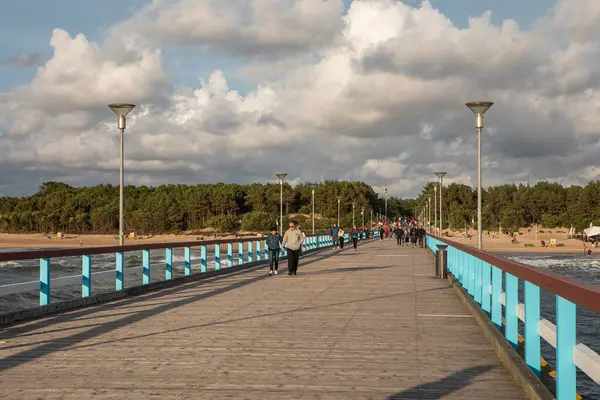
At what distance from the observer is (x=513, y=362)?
23.5 feet

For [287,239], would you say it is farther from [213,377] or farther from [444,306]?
[213,377]

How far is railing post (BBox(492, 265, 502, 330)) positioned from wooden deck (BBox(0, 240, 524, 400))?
0.33 m

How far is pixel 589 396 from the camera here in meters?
12.1

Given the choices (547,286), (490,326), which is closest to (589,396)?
(490,326)

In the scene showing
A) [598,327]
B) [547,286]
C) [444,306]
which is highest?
[547,286]

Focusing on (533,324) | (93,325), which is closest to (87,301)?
(93,325)

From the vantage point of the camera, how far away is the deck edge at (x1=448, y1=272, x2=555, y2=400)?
599cm

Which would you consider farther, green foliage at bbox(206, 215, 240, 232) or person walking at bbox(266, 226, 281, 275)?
green foliage at bbox(206, 215, 240, 232)

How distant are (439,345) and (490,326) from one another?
949 millimetres

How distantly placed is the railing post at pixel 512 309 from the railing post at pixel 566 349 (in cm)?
259

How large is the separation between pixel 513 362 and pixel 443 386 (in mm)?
924

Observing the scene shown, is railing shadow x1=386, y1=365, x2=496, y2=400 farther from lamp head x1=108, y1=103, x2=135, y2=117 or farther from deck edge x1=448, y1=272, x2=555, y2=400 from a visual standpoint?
lamp head x1=108, y1=103, x2=135, y2=117

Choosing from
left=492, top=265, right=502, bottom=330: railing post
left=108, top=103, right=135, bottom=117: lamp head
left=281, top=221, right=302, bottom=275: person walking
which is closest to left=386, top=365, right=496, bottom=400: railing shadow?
left=492, top=265, right=502, bottom=330: railing post

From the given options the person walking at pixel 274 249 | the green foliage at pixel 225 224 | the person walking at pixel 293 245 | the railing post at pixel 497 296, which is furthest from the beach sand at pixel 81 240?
the railing post at pixel 497 296
